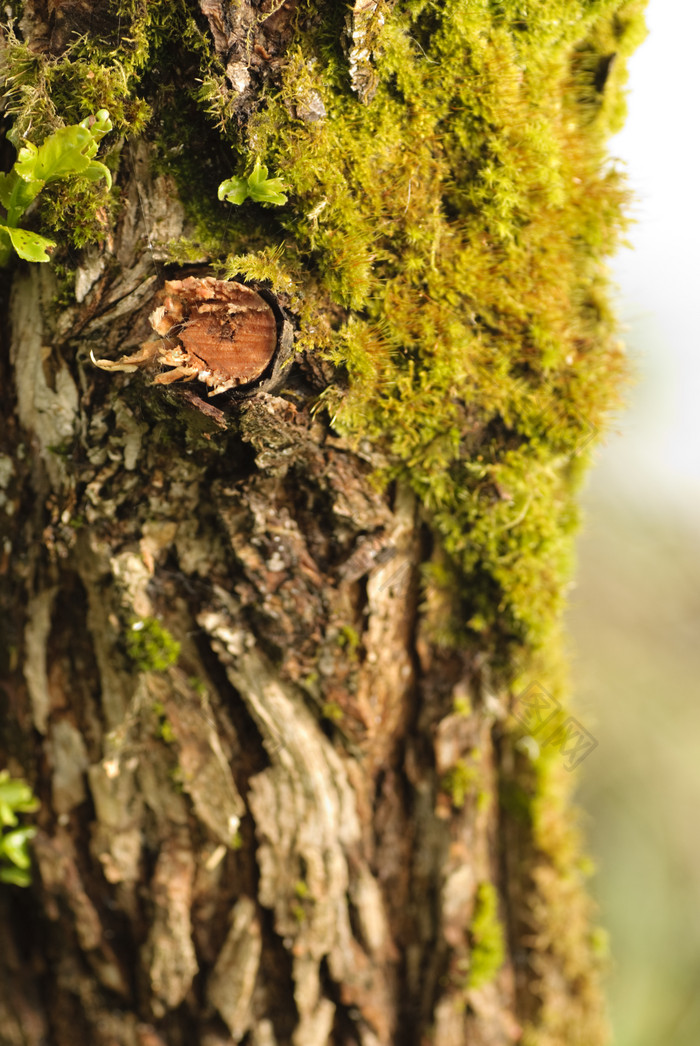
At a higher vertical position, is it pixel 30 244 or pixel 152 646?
pixel 30 244

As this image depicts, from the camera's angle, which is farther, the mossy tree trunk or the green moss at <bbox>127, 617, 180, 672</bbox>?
the green moss at <bbox>127, 617, 180, 672</bbox>

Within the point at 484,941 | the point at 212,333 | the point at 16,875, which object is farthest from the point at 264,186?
the point at 484,941

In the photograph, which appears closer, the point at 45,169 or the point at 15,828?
the point at 45,169

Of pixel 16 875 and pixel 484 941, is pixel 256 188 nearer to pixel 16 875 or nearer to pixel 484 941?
pixel 16 875

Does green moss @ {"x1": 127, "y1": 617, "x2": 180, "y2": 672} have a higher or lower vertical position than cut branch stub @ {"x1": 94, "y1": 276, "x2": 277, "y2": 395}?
lower

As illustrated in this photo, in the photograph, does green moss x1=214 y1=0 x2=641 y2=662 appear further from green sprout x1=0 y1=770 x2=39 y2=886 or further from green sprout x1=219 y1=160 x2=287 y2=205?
green sprout x1=0 y1=770 x2=39 y2=886

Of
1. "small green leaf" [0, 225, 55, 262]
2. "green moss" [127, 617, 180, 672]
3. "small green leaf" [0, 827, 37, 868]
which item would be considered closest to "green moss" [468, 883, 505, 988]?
"green moss" [127, 617, 180, 672]

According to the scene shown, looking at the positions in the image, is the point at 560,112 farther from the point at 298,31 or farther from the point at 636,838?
the point at 636,838
